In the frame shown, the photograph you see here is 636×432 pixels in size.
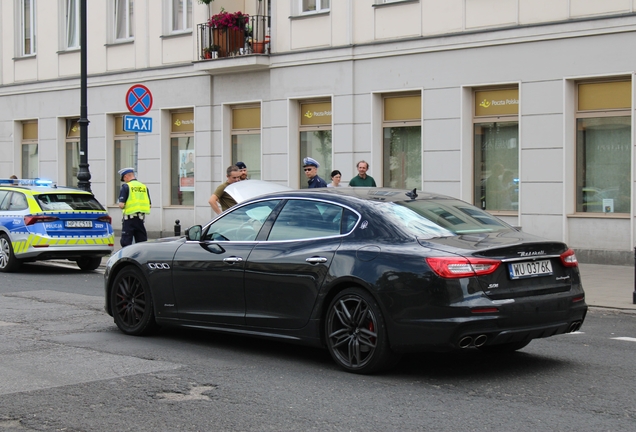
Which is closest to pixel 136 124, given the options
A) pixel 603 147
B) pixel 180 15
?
pixel 180 15

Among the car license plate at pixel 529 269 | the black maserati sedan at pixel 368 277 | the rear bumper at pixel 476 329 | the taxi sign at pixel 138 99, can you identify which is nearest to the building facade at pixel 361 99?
the taxi sign at pixel 138 99

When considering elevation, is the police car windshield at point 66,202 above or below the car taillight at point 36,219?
above

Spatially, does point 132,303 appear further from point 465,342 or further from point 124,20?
point 124,20

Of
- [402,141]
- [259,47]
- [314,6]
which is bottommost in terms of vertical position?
[402,141]

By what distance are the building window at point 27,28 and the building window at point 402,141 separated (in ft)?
47.0

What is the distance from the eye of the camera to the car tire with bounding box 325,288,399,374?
24.7 feet

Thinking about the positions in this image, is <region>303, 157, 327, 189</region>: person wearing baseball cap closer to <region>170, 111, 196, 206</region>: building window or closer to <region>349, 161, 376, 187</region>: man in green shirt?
<region>349, 161, 376, 187</region>: man in green shirt

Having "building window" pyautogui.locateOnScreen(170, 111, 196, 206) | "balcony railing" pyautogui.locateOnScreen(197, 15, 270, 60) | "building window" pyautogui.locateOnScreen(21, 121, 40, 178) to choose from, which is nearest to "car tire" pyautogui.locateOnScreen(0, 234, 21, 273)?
"balcony railing" pyautogui.locateOnScreen(197, 15, 270, 60)

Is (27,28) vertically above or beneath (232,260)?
above

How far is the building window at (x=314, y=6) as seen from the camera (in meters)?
22.6

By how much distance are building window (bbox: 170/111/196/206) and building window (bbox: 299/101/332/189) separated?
12.3ft

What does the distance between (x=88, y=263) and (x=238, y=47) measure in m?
8.07

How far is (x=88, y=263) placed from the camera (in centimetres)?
1816

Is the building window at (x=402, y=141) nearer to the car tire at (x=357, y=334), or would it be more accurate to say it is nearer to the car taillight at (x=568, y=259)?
the car taillight at (x=568, y=259)
